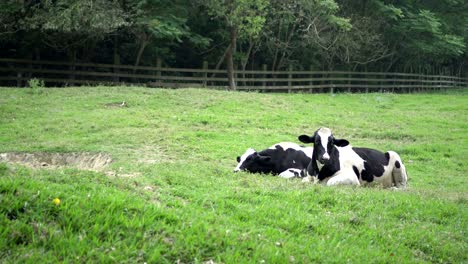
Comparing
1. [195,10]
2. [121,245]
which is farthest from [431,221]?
[195,10]

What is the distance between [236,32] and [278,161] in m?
21.3

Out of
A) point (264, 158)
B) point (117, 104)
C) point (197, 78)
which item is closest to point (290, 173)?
point (264, 158)

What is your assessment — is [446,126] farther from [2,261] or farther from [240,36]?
[2,261]

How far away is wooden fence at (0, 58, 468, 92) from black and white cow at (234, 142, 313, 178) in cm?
1746

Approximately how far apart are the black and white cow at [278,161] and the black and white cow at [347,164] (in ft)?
2.39

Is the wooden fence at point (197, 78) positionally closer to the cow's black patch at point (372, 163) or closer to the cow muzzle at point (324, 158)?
the cow's black patch at point (372, 163)

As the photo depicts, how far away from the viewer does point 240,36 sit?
Answer: 1270 inches

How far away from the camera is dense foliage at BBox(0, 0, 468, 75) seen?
26.2m

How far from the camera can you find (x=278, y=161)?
12281 mm

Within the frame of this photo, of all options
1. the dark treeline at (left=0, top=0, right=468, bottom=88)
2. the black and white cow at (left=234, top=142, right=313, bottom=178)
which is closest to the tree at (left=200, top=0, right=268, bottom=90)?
the dark treeline at (left=0, top=0, right=468, bottom=88)

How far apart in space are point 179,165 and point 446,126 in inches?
544

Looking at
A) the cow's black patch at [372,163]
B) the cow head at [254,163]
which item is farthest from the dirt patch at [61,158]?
the cow's black patch at [372,163]

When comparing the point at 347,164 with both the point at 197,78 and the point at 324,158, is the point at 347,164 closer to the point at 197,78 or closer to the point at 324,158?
the point at 324,158

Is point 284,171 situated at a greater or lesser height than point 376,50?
lesser
